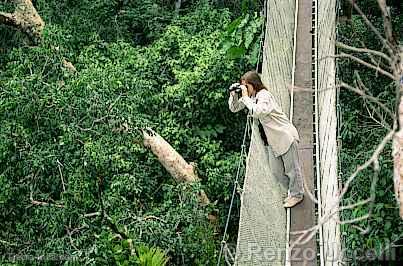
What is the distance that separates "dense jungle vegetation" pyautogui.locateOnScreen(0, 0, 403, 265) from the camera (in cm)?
397

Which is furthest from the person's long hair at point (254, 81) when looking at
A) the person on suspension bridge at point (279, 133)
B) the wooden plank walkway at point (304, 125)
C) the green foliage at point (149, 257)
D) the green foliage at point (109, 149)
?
the green foliage at point (109, 149)

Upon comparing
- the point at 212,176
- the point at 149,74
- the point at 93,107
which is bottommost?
the point at 212,176

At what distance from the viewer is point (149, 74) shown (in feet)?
17.4

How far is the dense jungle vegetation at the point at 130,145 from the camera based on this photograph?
3971 mm

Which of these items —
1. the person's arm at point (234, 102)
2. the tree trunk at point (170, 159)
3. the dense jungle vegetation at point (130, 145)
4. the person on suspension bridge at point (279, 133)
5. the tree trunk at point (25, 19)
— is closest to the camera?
the person on suspension bridge at point (279, 133)

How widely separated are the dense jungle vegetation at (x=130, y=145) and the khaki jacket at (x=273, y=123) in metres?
0.52

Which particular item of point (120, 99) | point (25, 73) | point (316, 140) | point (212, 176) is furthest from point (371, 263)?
point (25, 73)

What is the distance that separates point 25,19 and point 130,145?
1.43m

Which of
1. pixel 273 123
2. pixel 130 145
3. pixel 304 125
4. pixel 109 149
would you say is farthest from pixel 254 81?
pixel 130 145

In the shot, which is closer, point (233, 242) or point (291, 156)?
point (291, 156)

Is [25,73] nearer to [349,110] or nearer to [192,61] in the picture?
[192,61]

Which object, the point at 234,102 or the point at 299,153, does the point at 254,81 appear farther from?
the point at 299,153

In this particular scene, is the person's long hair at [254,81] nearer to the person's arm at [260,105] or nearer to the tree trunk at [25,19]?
the person's arm at [260,105]

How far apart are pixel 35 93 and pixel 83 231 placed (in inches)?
33.4
